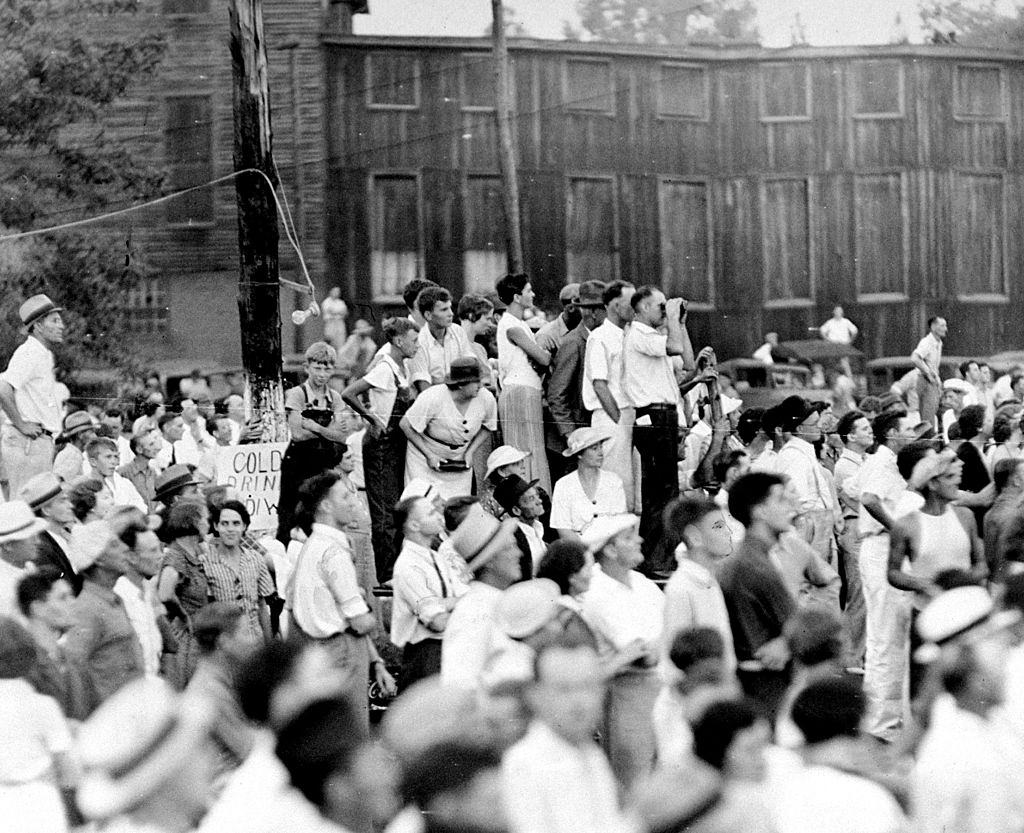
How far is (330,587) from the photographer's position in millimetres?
9984

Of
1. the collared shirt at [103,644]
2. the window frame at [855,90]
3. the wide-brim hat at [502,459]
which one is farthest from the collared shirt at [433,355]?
the window frame at [855,90]

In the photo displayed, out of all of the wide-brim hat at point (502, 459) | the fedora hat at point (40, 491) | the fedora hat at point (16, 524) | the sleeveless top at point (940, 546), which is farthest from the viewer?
the wide-brim hat at point (502, 459)

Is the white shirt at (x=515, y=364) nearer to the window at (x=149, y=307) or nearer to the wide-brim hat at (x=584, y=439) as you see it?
the wide-brim hat at (x=584, y=439)

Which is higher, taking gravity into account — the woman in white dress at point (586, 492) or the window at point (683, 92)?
the window at point (683, 92)

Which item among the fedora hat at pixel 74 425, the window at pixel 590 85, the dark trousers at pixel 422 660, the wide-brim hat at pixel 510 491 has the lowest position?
the dark trousers at pixel 422 660

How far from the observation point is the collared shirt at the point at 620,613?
8852 mm

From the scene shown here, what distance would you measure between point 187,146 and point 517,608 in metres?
26.3

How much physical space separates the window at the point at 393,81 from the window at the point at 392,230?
1.25 m

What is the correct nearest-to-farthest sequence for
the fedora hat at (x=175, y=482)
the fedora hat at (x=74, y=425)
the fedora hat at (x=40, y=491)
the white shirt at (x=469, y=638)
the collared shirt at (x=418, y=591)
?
the white shirt at (x=469, y=638)
the collared shirt at (x=418, y=591)
the fedora hat at (x=40, y=491)
the fedora hat at (x=175, y=482)
the fedora hat at (x=74, y=425)

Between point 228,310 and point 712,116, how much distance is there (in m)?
9.04

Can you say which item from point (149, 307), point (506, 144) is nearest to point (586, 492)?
point (506, 144)

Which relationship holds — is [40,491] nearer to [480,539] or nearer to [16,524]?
[16,524]

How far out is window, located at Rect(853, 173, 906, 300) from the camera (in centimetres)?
3416

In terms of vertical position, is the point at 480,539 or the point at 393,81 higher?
the point at 393,81
